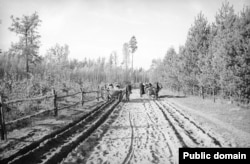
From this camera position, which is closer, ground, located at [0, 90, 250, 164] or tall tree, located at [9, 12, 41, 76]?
ground, located at [0, 90, 250, 164]

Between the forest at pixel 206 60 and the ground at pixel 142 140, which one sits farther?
the forest at pixel 206 60

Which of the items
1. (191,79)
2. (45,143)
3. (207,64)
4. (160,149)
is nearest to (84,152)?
(45,143)

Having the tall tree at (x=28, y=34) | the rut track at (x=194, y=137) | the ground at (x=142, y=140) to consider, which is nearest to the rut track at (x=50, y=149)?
the ground at (x=142, y=140)

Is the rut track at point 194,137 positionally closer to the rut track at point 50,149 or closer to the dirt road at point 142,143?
the dirt road at point 142,143

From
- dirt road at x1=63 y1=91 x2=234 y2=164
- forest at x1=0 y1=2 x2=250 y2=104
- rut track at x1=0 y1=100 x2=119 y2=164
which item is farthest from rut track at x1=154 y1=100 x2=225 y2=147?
forest at x1=0 y1=2 x2=250 y2=104

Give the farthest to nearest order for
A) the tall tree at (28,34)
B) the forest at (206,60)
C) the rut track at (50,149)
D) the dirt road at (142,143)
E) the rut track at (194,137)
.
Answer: the tall tree at (28,34), the forest at (206,60), the rut track at (194,137), the dirt road at (142,143), the rut track at (50,149)

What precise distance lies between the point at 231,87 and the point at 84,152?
1085cm

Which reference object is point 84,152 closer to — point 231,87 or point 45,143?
point 45,143

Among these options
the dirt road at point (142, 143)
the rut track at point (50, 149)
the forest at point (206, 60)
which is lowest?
the dirt road at point (142, 143)

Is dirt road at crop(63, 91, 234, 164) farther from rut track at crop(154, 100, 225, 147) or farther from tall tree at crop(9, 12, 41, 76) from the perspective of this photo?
tall tree at crop(9, 12, 41, 76)

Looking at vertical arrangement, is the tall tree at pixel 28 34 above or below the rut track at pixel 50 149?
above

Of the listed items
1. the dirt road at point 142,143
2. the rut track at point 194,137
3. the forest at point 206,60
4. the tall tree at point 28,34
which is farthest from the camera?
the tall tree at point 28,34

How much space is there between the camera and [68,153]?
4793 millimetres

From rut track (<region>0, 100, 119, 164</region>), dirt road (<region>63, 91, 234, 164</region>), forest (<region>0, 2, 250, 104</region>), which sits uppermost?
forest (<region>0, 2, 250, 104</region>)
